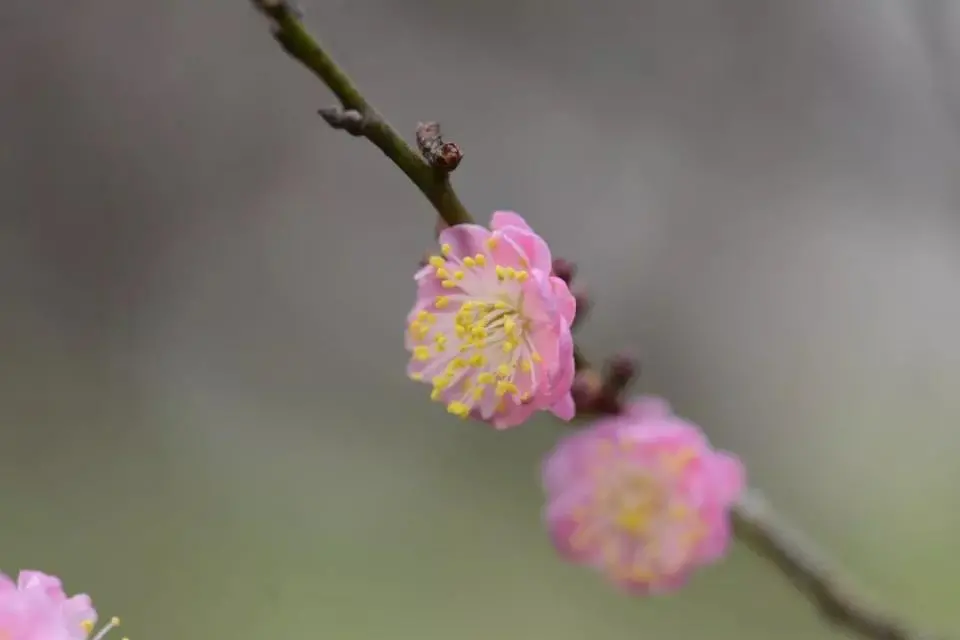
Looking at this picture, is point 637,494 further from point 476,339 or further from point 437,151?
point 437,151

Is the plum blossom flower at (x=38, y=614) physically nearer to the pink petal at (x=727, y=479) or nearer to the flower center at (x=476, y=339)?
the flower center at (x=476, y=339)

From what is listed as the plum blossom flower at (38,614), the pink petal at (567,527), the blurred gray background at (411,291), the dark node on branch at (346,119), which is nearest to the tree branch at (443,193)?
the dark node on branch at (346,119)

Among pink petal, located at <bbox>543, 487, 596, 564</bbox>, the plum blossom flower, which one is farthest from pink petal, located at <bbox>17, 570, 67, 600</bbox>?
pink petal, located at <bbox>543, 487, 596, 564</bbox>

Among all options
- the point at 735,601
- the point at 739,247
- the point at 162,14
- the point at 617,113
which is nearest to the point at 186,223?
the point at 162,14

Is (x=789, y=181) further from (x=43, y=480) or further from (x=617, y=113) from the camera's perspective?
(x=43, y=480)

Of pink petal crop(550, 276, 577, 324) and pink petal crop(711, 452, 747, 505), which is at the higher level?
pink petal crop(550, 276, 577, 324)

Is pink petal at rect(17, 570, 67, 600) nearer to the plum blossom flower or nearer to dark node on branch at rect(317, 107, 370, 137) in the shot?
the plum blossom flower

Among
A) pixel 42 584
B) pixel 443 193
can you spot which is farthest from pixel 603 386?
pixel 42 584
